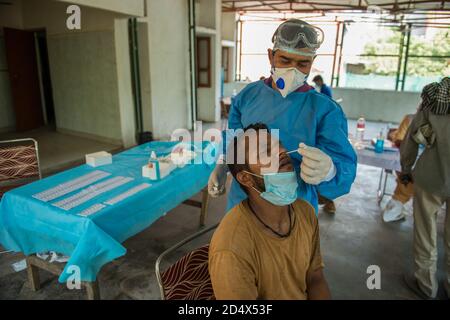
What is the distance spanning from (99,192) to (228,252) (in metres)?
1.23

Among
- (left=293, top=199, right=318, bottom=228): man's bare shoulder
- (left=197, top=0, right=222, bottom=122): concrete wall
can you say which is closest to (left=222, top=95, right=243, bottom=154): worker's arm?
(left=293, top=199, right=318, bottom=228): man's bare shoulder

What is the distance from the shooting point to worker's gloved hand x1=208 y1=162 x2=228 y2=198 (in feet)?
4.56

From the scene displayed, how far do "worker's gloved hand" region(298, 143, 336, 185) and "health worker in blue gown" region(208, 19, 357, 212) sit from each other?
0.06 meters

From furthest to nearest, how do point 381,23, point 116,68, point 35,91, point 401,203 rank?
point 381,23, point 35,91, point 116,68, point 401,203

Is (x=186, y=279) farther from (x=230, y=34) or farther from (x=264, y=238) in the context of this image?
(x=230, y=34)

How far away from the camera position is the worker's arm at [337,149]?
3.95 feet

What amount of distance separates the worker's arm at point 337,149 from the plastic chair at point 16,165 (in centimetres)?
222

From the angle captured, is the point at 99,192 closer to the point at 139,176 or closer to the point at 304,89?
the point at 139,176

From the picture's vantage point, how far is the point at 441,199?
215 cm

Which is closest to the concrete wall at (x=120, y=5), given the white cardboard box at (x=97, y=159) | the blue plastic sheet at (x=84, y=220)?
the white cardboard box at (x=97, y=159)

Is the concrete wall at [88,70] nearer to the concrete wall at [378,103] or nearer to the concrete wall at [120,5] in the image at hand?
the concrete wall at [120,5]

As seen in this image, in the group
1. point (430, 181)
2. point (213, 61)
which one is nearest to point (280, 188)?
point (430, 181)

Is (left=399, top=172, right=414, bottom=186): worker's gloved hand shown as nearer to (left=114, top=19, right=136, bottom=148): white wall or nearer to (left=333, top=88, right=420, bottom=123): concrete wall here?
(left=114, top=19, right=136, bottom=148): white wall
